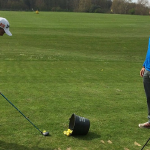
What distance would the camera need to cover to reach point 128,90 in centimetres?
881

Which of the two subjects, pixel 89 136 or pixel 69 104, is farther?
pixel 69 104

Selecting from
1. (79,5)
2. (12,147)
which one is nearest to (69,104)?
Result: (12,147)

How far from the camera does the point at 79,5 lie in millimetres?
115000

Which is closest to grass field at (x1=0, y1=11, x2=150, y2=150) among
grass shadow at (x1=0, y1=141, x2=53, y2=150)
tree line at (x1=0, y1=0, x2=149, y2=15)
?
grass shadow at (x1=0, y1=141, x2=53, y2=150)

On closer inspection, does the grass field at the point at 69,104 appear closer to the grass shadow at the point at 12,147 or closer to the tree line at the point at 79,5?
the grass shadow at the point at 12,147

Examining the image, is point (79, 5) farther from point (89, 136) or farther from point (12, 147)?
point (12, 147)

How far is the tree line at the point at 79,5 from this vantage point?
328 ft

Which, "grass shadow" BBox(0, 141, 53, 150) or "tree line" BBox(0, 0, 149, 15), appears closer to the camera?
"grass shadow" BBox(0, 141, 53, 150)

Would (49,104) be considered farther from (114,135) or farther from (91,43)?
(91,43)

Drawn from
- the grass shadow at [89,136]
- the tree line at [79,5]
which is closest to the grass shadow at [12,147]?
the grass shadow at [89,136]

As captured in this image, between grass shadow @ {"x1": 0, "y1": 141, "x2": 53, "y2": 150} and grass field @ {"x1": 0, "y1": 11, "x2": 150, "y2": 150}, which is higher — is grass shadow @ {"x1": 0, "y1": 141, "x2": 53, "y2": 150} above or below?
above

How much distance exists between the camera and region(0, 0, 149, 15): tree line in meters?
100

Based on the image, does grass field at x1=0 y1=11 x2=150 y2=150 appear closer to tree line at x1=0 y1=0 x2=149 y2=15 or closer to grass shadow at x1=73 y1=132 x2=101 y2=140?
grass shadow at x1=73 y1=132 x2=101 y2=140

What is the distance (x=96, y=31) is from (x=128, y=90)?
23722 mm
